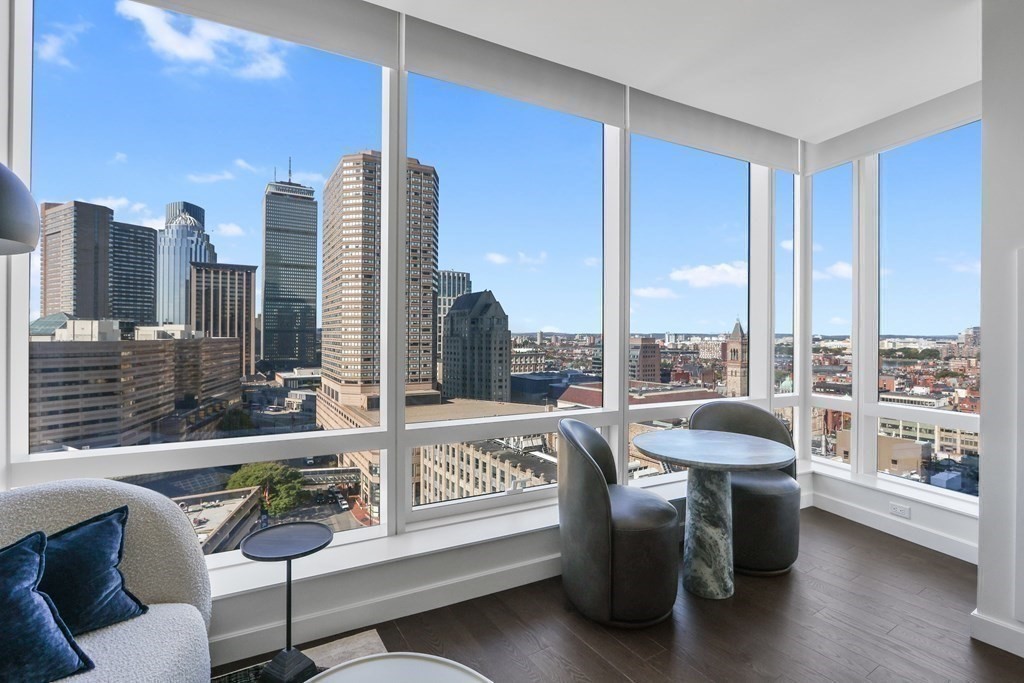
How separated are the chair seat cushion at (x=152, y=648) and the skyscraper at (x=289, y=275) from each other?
119 cm

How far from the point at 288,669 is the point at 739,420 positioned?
9.83ft

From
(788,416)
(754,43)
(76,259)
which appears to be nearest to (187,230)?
(76,259)

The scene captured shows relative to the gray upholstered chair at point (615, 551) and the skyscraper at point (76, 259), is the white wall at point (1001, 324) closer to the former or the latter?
the gray upholstered chair at point (615, 551)

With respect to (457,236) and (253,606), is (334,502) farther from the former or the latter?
(457,236)

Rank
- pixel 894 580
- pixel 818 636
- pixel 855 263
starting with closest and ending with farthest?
pixel 818 636, pixel 894 580, pixel 855 263

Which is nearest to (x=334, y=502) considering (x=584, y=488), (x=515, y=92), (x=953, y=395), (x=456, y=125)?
(x=584, y=488)

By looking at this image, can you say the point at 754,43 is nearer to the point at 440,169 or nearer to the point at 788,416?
the point at 440,169

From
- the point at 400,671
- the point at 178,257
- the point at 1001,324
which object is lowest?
the point at 400,671

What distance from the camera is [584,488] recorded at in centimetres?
239

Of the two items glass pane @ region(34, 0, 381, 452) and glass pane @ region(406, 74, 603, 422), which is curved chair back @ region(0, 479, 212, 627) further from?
glass pane @ region(406, 74, 603, 422)

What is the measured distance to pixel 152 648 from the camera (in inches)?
57.2

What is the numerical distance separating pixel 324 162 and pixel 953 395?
4305 mm

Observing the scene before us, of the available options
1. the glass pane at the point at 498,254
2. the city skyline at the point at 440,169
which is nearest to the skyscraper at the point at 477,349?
the glass pane at the point at 498,254

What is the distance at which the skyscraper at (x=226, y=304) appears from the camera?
7.64 feet
